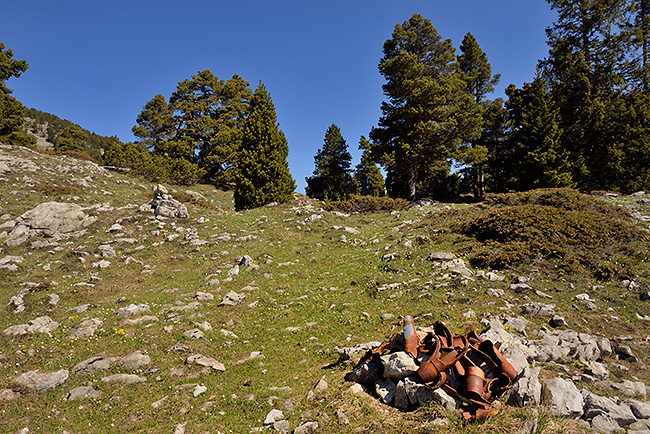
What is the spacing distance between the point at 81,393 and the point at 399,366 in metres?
7.38

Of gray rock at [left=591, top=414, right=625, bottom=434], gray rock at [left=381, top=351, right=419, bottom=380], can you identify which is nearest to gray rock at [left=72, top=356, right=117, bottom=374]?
gray rock at [left=381, top=351, right=419, bottom=380]

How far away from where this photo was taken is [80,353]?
845 cm

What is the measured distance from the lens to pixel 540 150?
32.8 m

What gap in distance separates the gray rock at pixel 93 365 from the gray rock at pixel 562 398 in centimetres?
1011

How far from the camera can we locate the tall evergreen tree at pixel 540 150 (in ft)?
106

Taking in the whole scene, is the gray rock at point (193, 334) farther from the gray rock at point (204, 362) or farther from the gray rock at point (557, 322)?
the gray rock at point (557, 322)

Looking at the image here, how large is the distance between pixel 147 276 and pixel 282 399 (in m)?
11.0

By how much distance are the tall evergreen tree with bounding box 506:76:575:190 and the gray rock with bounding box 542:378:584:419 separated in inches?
1347

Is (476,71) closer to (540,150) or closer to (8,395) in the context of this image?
(540,150)

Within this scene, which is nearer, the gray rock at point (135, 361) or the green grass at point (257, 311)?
the green grass at point (257, 311)

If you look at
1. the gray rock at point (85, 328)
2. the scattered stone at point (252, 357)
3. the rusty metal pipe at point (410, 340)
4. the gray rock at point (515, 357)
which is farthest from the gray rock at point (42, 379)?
the gray rock at point (515, 357)

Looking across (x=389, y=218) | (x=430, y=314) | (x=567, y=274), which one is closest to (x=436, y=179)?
(x=389, y=218)

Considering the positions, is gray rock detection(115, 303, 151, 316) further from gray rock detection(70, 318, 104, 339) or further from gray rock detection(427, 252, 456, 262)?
gray rock detection(427, 252, 456, 262)

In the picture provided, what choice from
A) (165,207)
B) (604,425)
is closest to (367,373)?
(604,425)
